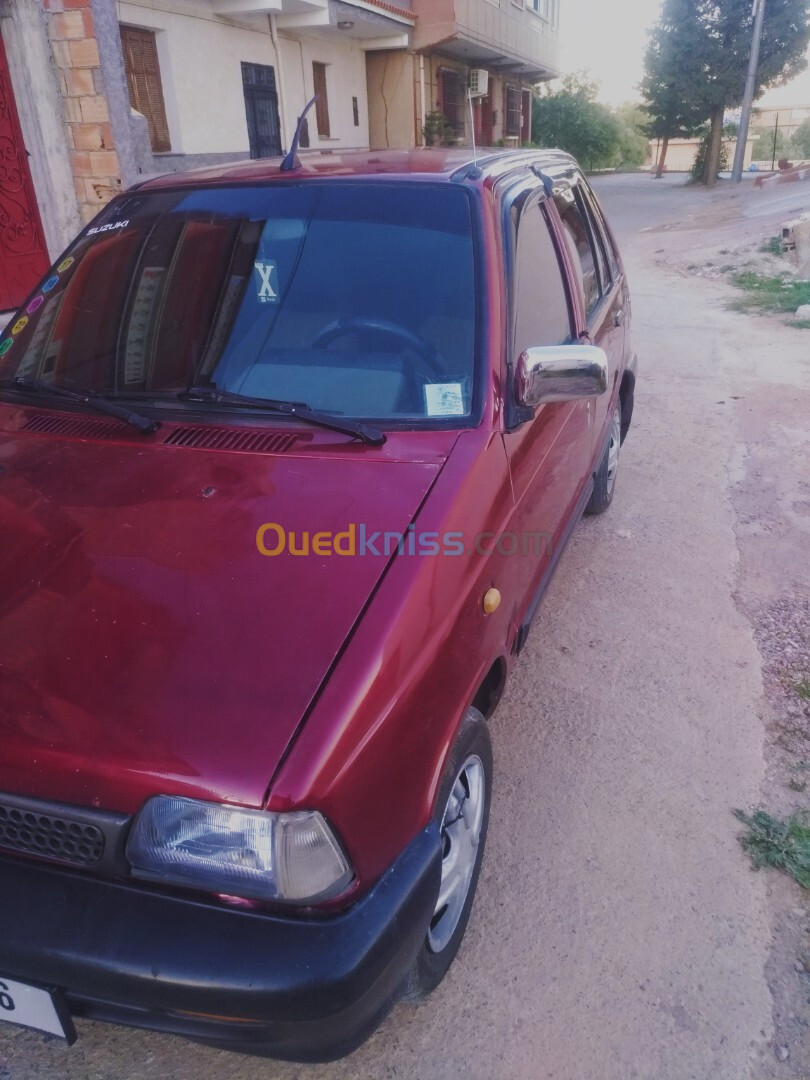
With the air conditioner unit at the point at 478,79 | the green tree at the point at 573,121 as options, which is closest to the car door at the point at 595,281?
the air conditioner unit at the point at 478,79

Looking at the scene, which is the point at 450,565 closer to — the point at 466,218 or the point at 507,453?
the point at 507,453

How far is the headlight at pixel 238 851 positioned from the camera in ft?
4.73

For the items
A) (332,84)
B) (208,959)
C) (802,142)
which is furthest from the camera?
(802,142)

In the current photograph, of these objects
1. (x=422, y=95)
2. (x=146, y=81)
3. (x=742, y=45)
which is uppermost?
(x=742, y=45)

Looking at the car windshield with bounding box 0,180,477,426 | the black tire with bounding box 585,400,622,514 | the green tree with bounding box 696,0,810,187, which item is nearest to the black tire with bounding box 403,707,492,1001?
the car windshield with bounding box 0,180,477,426

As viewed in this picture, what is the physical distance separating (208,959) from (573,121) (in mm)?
39905

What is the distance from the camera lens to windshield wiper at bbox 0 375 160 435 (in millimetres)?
2262

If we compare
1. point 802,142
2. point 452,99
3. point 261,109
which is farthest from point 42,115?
point 802,142

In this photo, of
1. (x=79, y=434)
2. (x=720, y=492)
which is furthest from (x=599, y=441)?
(x=79, y=434)

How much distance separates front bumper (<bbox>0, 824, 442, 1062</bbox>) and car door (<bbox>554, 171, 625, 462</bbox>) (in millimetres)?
2451

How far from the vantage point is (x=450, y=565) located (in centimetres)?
187

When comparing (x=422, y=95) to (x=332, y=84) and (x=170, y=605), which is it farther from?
(x=170, y=605)

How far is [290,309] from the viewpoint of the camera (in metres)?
2.48

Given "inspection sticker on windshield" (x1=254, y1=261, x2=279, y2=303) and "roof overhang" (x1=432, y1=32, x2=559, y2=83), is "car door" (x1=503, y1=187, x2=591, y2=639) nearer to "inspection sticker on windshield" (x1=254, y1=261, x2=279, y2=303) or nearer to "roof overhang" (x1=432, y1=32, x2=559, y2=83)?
"inspection sticker on windshield" (x1=254, y1=261, x2=279, y2=303)
